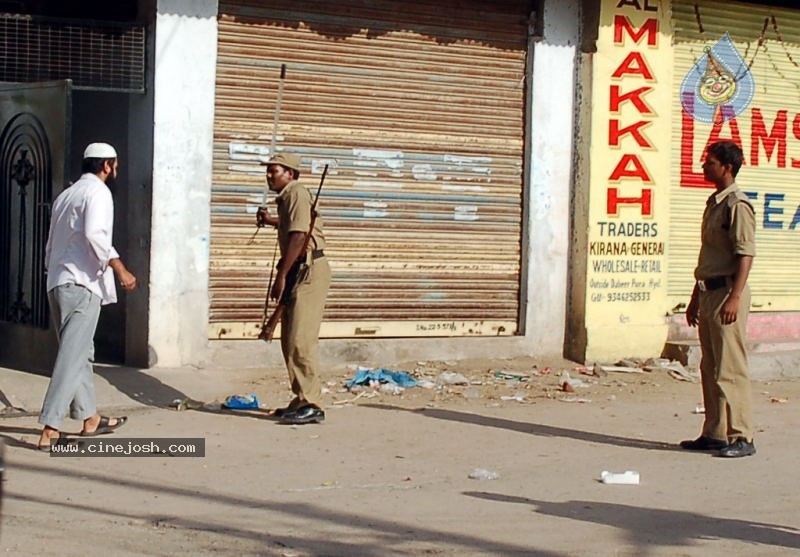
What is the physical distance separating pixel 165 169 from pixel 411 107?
90.9 inches

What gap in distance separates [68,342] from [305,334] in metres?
1.68

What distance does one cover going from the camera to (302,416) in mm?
8445

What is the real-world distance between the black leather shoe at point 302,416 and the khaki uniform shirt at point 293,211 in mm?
1074

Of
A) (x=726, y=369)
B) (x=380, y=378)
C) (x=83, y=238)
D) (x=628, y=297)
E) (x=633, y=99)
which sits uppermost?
(x=633, y=99)

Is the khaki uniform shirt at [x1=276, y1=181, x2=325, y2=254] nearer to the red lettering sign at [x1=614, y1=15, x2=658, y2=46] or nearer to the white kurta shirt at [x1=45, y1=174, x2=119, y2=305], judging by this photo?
the white kurta shirt at [x1=45, y1=174, x2=119, y2=305]

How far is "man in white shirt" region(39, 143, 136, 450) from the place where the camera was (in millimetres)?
7184

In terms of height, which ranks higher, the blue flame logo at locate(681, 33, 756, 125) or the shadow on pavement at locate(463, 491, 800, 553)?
the blue flame logo at locate(681, 33, 756, 125)

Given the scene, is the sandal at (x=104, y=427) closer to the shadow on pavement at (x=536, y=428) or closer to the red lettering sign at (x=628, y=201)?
the shadow on pavement at (x=536, y=428)

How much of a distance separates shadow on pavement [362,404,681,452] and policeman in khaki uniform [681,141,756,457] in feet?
1.50

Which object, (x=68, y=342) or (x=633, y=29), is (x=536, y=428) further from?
(x=633, y=29)

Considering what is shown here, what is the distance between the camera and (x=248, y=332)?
10.4 metres

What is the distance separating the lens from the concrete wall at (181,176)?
9.84 metres

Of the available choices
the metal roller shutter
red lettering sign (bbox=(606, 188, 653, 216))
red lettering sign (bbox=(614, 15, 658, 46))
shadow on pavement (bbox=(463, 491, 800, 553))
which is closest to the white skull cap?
shadow on pavement (bbox=(463, 491, 800, 553))

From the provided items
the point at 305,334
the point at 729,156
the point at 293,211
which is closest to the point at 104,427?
the point at 305,334
